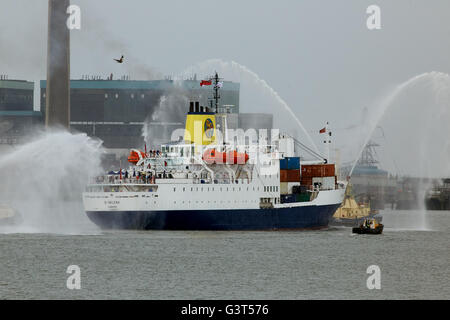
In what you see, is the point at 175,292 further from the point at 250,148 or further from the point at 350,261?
the point at 250,148

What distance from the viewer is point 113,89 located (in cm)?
17462

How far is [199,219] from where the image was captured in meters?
74.1

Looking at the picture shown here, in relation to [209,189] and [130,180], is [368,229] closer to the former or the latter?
[209,189]

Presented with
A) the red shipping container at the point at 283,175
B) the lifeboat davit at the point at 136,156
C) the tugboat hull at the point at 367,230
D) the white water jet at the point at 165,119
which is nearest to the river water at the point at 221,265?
the tugboat hull at the point at 367,230

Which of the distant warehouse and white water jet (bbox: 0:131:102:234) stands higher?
the distant warehouse

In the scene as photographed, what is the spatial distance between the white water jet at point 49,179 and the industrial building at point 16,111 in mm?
55095

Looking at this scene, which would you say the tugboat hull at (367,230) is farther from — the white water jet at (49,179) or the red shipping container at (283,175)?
the white water jet at (49,179)

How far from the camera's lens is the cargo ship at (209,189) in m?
73.6

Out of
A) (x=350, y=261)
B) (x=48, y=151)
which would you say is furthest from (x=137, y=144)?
(x=350, y=261)

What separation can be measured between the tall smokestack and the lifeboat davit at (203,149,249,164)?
67879mm

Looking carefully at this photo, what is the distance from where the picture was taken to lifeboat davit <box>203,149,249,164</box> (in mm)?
75312

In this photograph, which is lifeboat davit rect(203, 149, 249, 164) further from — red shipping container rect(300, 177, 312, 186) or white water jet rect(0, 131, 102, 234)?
white water jet rect(0, 131, 102, 234)

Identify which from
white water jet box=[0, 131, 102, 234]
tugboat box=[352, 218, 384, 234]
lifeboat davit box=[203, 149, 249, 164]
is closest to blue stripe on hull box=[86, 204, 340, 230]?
white water jet box=[0, 131, 102, 234]

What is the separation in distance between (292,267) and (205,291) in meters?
10.4
